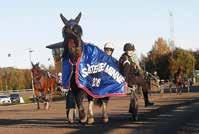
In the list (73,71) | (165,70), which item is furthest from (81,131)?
(165,70)

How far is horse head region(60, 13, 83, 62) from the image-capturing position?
44.4 feet

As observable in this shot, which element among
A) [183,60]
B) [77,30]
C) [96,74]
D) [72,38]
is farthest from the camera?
[183,60]

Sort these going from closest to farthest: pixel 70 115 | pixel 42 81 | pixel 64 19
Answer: pixel 64 19
pixel 70 115
pixel 42 81

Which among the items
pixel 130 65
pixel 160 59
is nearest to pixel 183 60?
pixel 160 59

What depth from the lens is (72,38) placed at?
1352cm

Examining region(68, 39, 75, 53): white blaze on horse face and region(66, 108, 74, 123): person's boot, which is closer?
region(68, 39, 75, 53): white blaze on horse face

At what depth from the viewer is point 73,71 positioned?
14.1 m

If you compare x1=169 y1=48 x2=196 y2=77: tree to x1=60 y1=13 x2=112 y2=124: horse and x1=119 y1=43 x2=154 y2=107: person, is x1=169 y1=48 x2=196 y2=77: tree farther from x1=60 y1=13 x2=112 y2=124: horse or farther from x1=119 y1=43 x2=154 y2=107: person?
x1=60 y1=13 x2=112 y2=124: horse

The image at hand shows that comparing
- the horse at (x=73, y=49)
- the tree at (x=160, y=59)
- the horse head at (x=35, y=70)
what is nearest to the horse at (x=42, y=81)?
the horse head at (x=35, y=70)

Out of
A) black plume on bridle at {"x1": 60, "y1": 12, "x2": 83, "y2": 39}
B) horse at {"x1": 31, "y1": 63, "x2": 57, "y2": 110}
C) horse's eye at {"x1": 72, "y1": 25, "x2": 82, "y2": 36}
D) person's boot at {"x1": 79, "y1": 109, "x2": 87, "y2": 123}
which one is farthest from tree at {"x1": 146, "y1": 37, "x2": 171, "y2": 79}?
horse's eye at {"x1": 72, "y1": 25, "x2": 82, "y2": 36}

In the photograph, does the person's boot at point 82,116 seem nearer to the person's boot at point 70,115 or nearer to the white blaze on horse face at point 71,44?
the person's boot at point 70,115

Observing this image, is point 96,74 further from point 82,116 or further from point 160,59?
point 160,59

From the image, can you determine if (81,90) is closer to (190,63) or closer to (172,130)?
(172,130)

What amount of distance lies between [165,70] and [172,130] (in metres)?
111
